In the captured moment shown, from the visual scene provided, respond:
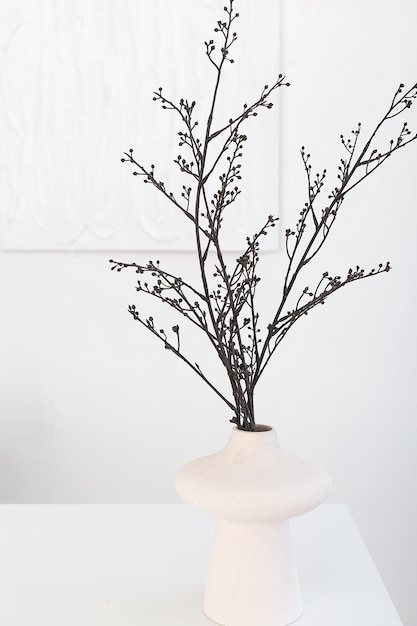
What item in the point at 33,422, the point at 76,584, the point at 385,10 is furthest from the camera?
the point at 33,422

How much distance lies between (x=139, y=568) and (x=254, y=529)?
0.26 metres

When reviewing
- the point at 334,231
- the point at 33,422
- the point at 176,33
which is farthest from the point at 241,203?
the point at 33,422

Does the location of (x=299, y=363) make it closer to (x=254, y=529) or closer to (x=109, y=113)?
(x=109, y=113)

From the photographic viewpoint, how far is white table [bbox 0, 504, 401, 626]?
3.35 feet

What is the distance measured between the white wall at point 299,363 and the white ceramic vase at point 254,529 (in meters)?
1.23

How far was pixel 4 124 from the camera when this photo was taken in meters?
2.20

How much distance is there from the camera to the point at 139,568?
1151mm

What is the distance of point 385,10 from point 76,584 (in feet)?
5.50

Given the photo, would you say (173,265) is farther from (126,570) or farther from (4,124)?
(126,570)

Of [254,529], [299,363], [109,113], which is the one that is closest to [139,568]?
[254,529]

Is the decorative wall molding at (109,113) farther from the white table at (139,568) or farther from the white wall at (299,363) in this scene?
the white table at (139,568)

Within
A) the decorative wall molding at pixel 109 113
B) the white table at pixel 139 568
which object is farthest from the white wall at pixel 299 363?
the white table at pixel 139 568

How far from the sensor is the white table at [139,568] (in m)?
1.02

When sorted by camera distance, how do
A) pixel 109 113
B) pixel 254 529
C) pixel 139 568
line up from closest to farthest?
pixel 254 529
pixel 139 568
pixel 109 113
